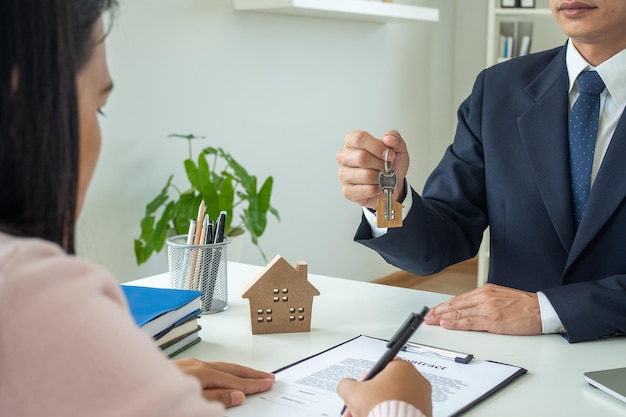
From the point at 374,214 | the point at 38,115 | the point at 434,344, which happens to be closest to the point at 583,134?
the point at 374,214

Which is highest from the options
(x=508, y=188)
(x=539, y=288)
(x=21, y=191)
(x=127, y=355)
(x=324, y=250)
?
(x=21, y=191)

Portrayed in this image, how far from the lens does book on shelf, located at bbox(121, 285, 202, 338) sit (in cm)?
118

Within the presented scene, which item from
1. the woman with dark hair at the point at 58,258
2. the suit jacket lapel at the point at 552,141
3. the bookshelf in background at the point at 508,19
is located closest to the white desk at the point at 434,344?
the suit jacket lapel at the point at 552,141

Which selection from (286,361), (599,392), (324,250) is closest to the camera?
(599,392)

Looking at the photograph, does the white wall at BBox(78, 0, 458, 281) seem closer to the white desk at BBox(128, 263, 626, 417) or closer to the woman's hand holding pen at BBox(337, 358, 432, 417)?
the white desk at BBox(128, 263, 626, 417)

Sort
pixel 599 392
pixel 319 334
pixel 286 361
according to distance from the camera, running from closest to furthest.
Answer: pixel 599 392 → pixel 286 361 → pixel 319 334

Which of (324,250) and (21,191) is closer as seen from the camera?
(21,191)

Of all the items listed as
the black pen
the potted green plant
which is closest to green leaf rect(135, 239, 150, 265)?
the potted green plant

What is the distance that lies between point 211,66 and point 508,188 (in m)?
1.69

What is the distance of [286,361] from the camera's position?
120 centimetres

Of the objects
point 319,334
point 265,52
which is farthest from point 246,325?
point 265,52

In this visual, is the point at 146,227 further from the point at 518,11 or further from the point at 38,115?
the point at 518,11

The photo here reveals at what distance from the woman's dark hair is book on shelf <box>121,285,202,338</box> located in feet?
1.78

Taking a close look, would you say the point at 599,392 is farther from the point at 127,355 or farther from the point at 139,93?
the point at 139,93
